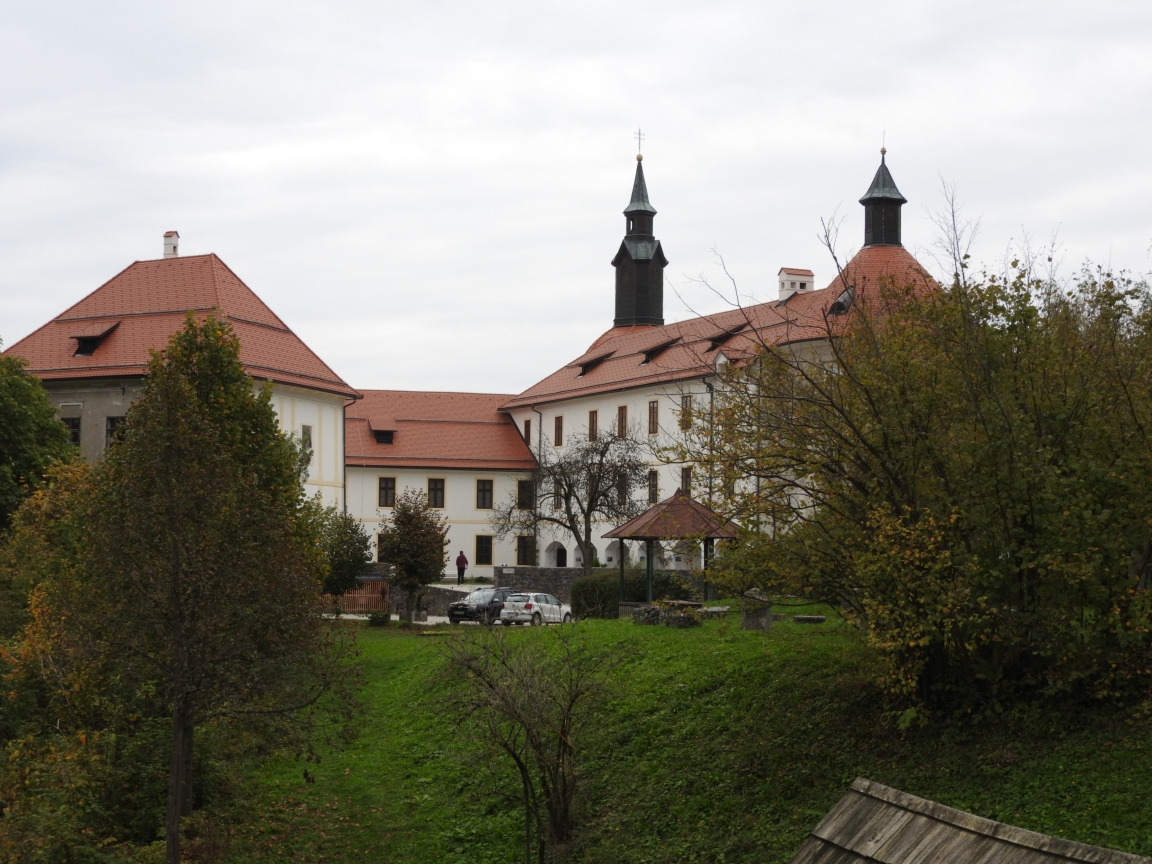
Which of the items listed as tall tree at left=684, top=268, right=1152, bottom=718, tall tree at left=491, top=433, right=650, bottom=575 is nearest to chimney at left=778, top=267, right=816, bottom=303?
tall tree at left=491, top=433, right=650, bottom=575

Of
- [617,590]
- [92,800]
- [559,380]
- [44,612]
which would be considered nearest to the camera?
[92,800]

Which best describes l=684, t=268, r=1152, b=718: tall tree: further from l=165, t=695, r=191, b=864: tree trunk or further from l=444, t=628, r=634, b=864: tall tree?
l=165, t=695, r=191, b=864: tree trunk

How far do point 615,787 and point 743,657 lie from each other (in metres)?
3.53

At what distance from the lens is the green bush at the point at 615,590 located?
2950cm

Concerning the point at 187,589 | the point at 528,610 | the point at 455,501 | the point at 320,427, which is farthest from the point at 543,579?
the point at 187,589

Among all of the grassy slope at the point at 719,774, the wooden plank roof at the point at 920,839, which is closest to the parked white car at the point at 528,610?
the grassy slope at the point at 719,774

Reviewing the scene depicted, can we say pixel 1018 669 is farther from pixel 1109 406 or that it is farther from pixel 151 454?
pixel 151 454

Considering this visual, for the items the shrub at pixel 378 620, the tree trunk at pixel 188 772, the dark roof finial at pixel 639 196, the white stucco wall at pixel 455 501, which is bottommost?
the tree trunk at pixel 188 772

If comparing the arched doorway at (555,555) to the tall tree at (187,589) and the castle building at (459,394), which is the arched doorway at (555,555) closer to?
the castle building at (459,394)

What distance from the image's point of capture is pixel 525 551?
2387 inches

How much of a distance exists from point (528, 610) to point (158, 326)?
15.1 m

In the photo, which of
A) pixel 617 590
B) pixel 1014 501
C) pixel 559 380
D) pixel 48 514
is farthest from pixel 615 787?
pixel 559 380

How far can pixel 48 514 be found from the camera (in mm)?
21844

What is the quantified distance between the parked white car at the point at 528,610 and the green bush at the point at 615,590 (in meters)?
3.76
